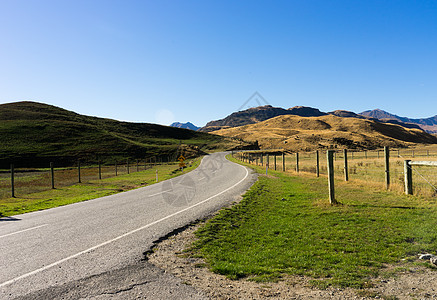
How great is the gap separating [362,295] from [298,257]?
5.43 feet

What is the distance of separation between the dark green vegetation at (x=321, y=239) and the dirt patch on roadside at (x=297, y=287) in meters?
0.21

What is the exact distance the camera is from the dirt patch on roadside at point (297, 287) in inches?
162

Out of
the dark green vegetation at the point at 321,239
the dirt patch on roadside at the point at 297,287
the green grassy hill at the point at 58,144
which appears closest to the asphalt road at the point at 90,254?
the dirt patch on roadside at the point at 297,287

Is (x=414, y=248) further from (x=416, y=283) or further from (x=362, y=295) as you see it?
(x=362, y=295)

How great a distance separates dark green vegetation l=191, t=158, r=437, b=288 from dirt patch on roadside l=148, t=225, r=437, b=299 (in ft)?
0.69

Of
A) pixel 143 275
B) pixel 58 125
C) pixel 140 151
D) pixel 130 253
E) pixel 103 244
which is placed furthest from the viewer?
pixel 58 125

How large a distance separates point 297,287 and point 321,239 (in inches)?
105

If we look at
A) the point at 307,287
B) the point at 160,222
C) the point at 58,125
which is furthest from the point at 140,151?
the point at 307,287

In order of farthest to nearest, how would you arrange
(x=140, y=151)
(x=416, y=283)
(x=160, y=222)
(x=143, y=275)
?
1. (x=140, y=151)
2. (x=160, y=222)
3. (x=143, y=275)
4. (x=416, y=283)

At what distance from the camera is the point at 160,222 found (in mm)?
9250

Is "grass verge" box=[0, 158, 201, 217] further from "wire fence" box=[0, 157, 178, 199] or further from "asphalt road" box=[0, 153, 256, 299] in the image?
"asphalt road" box=[0, 153, 256, 299]

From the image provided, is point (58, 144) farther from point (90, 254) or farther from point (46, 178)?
point (90, 254)

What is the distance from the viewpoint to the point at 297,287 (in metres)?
4.45

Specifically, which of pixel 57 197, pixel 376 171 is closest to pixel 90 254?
pixel 57 197
